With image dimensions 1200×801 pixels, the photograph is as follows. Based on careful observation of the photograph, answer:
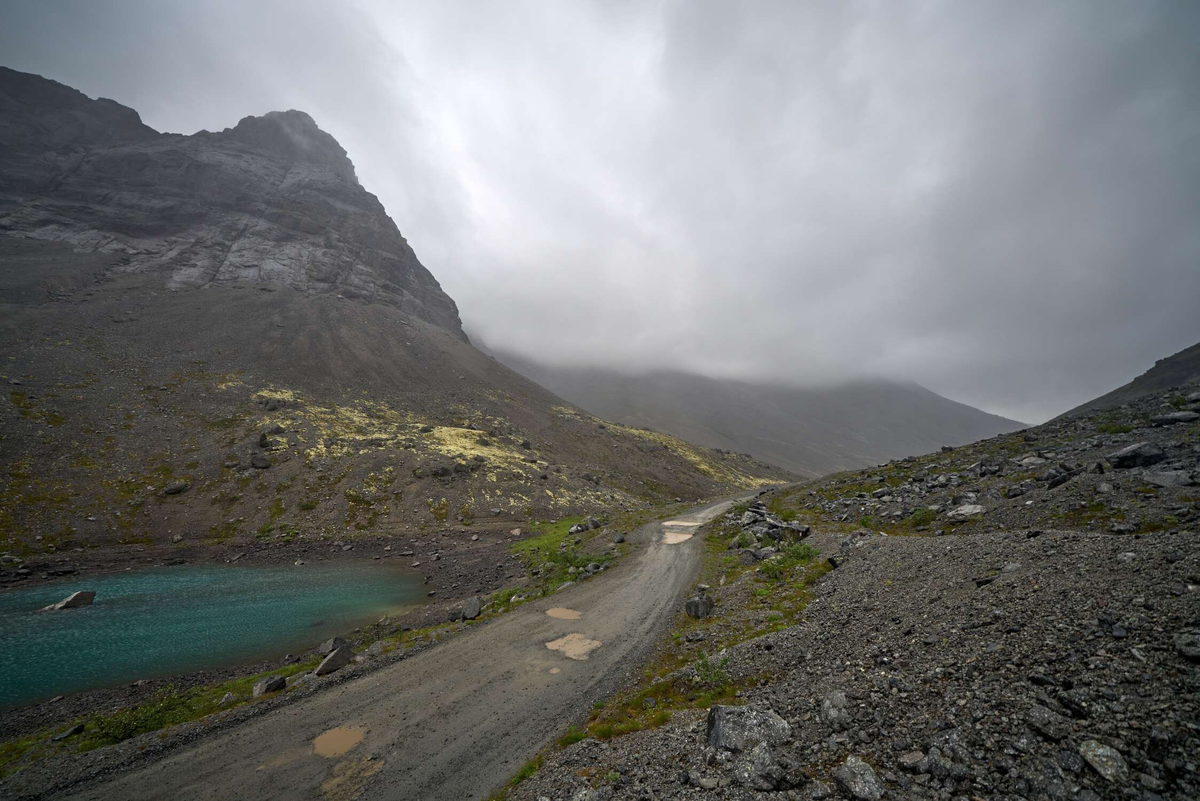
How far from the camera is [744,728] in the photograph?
10.6 metres

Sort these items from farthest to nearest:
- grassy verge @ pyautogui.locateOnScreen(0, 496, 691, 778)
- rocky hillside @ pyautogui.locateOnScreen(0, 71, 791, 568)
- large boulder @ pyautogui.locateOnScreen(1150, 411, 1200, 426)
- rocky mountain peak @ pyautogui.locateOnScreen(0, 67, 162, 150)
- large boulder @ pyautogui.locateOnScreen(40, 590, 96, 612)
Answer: rocky mountain peak @ pyautogui.locateOnScreen(0, 67, 162, 150)
rocky hillside @ pyautogui.locateOnScreen(0, 71, 791, 568)
large boulder @ pyautogui.locateOnScreen(40, 590, 96, 612)
large boulder @ pyautogui.locateOnScreen(1150, 411, 1200, 426)
grassy verge @ pyautogui.locateOnScreen(0, 496, 691, 778)

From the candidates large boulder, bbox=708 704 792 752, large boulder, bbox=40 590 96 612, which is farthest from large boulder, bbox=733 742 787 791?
large boulder, bbox=40 590 96 612

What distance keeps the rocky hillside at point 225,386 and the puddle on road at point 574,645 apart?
3606 cm

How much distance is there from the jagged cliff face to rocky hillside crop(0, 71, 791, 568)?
88 cm

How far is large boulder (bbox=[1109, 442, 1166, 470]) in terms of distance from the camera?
20312 millimetres

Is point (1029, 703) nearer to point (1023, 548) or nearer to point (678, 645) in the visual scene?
point (1023, 548)

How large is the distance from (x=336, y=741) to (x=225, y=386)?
87.1m

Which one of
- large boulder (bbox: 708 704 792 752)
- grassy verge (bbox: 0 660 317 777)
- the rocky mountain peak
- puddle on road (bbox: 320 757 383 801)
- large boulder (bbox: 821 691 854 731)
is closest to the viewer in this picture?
large boulder (bbox: 821 691 854 731)

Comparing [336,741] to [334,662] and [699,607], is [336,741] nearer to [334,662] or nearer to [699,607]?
[334,662]

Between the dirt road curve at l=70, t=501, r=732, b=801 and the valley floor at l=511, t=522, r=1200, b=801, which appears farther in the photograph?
the dirt road curve at l=70, t=501, r=732, b=801

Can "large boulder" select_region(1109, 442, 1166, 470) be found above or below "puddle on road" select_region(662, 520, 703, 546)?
above

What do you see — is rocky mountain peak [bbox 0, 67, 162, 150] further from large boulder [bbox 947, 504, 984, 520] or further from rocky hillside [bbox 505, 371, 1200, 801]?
large boulder [bbox 947, 504, 984, 520]

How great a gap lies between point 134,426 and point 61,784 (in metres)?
67.6

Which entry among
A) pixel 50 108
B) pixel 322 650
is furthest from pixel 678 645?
pixel 50 108
